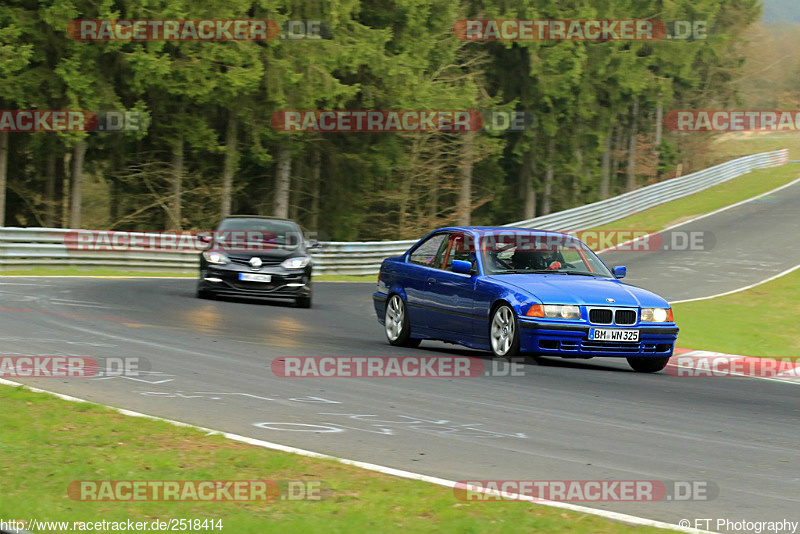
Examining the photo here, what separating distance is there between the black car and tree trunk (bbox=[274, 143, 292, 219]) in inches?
631

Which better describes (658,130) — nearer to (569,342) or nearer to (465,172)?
(465,172)

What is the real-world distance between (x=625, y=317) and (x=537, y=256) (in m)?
1.53

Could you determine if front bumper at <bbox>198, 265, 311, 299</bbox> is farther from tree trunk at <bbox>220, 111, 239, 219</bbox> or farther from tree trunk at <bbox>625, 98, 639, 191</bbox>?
tree trunk at <bbox>625, 98, 639, 191</bbox>

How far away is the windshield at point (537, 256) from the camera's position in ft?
42.5

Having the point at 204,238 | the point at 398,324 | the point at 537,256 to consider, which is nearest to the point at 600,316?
the point at 537,256

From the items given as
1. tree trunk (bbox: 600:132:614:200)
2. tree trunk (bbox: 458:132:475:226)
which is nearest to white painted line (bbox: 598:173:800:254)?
tree trunk (bbox: 458:132:475:226)

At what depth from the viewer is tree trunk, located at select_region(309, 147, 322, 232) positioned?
4310 cm

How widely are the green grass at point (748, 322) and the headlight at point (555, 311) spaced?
492cm

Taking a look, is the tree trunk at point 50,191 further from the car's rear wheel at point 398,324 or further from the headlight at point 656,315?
the headlight at point 656,315

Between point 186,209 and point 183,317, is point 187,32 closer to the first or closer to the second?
point 186,209

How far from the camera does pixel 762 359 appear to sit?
14.7 metres

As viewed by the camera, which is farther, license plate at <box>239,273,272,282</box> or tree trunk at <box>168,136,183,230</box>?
tree trunk at <box>168,136,183,230</box>

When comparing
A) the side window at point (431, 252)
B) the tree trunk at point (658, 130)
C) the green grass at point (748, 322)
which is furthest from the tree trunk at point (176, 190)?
the tree trunk at point (658, 130)

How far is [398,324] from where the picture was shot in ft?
46.1
